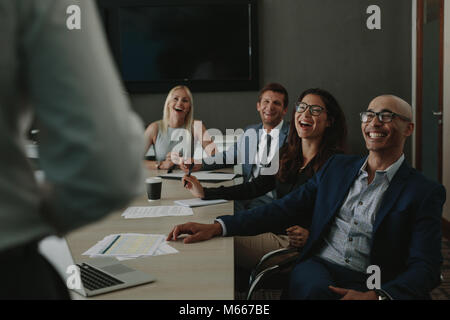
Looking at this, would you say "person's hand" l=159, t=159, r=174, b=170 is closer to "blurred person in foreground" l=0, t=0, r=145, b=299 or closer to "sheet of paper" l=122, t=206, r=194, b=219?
"sheet of paper" l=122, t=206, r=194, b=219

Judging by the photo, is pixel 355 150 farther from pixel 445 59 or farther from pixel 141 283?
pixel 141 283

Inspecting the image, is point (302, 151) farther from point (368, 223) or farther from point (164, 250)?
point (164, 250)

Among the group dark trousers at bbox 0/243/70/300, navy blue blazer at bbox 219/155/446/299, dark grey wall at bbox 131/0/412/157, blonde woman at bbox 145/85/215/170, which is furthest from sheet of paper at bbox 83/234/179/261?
dark grey wall at bbox 131/0/412/157

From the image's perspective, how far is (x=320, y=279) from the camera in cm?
166

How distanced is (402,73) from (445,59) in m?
0.95

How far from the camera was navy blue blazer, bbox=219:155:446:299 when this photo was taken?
1.46 metres

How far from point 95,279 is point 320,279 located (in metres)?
0.83

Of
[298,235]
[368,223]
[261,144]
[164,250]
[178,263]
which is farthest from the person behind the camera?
[261,144]

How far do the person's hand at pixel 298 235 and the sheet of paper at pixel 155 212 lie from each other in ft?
1.50

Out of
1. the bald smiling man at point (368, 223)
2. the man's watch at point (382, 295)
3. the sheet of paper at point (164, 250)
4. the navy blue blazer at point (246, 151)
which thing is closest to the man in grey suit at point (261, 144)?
the navy blue blazer at point (246, 151)

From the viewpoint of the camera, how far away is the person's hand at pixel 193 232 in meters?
1.59

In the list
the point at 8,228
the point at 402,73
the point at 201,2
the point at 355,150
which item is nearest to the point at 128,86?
the point at 201,2

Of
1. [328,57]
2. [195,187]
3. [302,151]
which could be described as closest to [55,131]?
[195,187]

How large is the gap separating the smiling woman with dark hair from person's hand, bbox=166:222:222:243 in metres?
0.61
